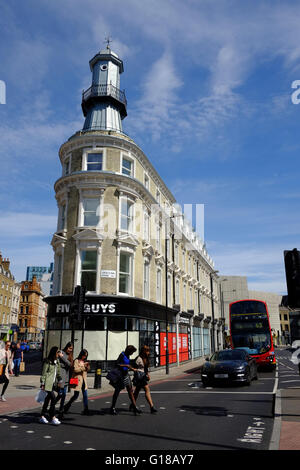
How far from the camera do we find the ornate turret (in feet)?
83.9

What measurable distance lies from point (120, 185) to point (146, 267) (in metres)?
6.33

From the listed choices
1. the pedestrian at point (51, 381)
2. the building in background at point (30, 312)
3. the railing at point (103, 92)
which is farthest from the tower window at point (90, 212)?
the building in background at point (30, 312)

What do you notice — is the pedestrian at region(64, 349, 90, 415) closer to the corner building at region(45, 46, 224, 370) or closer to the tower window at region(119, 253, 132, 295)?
the corner building at region(45, 46, 224, 370)

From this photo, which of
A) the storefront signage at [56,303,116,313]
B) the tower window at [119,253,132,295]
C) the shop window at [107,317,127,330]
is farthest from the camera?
the tower window at [119,253,132,295]

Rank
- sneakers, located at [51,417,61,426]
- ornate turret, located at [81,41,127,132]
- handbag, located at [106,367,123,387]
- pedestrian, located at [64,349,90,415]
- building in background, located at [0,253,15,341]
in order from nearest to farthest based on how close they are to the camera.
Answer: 1. sneakers, located at [51,417,61,426]
2. handbag, located at [106,367,123,387]
3. pedestrian, located at [64,349,90,415]
4. ornate turret, located at [81,41,127,132]
5. building in background, located at [0,253,15,341]

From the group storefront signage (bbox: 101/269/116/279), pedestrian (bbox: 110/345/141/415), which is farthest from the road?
storefront signage (bbox: 101/269/116/279)

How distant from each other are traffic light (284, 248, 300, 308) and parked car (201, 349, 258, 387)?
8.13 m

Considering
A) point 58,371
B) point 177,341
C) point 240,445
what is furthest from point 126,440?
point 177,341

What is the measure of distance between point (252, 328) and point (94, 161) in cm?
1476

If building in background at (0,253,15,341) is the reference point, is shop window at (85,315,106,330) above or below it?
below

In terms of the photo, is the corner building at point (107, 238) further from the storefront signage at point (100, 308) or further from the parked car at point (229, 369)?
the parked car at point (229, 369)

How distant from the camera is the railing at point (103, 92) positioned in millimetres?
26109

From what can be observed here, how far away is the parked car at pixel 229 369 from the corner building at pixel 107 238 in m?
6.94

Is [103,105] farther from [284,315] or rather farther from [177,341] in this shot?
[284,315]
